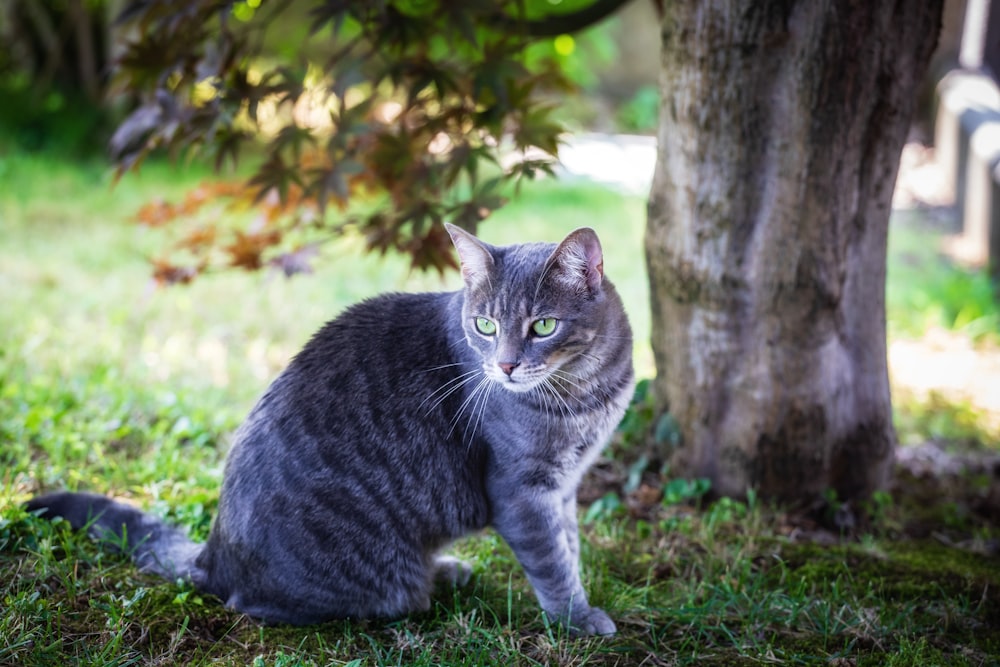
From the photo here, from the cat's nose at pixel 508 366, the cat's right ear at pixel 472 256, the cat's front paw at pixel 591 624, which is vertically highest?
the cat's right ear at pixel 472 256

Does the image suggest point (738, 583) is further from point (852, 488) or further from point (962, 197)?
point (962, 197)

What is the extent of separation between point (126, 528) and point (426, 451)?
98 centimetres

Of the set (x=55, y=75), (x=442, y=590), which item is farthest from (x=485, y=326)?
(x=55, y=75)

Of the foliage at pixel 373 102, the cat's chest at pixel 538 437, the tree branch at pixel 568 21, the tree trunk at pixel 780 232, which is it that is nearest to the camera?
the cat's chest at pixel 538 437

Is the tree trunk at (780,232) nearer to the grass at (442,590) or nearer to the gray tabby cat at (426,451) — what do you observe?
the grass at (442,590)

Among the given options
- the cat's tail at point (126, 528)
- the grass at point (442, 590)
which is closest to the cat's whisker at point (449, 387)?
the grass at point (442, 590)

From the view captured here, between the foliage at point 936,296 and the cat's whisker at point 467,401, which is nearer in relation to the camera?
the cat's whisker at point 467,401

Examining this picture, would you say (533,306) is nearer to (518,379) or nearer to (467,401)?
(518,379)

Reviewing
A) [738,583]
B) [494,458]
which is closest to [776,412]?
[738,583]

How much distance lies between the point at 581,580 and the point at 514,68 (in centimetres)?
173

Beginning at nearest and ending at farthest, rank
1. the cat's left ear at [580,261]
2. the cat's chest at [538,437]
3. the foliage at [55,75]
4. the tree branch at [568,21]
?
the cat's left ear at [580,261] < the cat's chest at [538,437] < the tree branch at [568,21] < the foliage at [55,75]

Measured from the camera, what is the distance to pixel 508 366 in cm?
232

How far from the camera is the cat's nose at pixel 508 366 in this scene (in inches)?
91.1

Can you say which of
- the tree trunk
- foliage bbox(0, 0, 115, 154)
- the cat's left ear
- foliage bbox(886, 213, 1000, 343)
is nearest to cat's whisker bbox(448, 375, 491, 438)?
the cat's left ear
